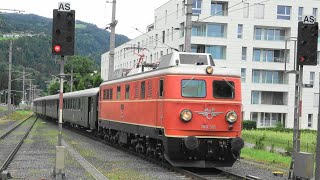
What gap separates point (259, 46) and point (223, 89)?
50740 millimetres

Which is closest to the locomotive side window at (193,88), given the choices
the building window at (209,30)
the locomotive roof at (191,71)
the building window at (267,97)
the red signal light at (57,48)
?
A: the locomotive roof at (191,71)

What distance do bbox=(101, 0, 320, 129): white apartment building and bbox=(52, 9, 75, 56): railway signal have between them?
164ft

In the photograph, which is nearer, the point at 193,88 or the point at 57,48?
the point at 57,48

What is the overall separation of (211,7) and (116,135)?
42163 millimetres

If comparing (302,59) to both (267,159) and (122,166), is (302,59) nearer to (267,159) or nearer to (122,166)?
(122,166)

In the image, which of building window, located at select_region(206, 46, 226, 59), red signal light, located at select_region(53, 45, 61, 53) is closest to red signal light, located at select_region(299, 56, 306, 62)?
red signal light, located at select_region(53, 45, 61, 53)

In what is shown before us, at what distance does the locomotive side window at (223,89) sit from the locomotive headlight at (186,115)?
101 cm

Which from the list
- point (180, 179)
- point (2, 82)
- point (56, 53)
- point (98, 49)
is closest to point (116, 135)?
point (180, 179)

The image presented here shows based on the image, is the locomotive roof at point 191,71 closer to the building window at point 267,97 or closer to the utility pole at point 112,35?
the utility pole at point 112,35

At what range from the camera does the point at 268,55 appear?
66375mm

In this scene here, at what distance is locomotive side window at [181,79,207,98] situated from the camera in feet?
50.6

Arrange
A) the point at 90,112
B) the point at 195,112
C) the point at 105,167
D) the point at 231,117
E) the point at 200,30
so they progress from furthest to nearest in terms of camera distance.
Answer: the point at 200,30 < the point at 90,112 < the point at 105,167 < the point at 231,117 < the point at 195,112

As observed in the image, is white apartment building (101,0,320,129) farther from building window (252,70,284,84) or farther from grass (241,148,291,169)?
grass (241,148,291,169)

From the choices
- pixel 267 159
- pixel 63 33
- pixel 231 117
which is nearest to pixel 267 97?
pixel 267 159
